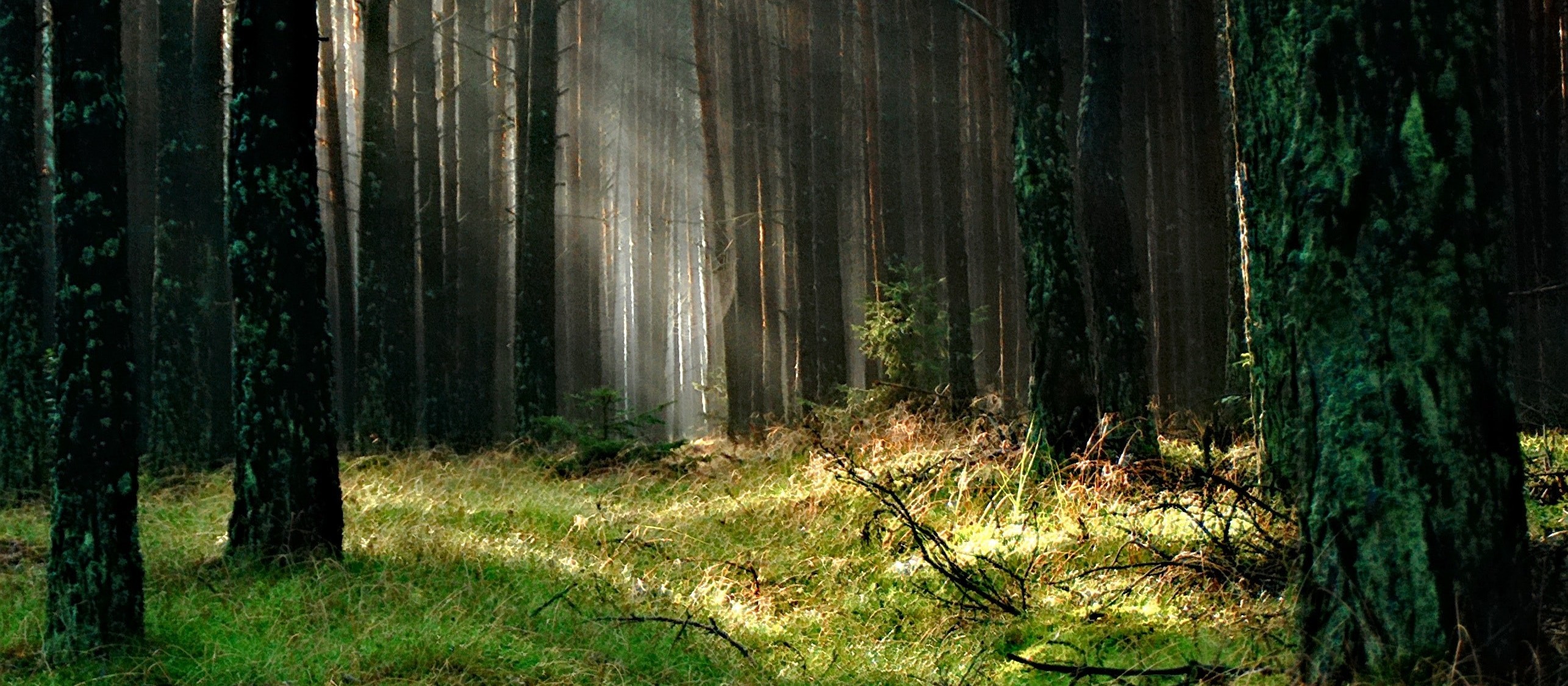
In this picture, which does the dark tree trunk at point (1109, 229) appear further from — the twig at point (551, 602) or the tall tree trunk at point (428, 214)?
the tall tree trunk at point (428, 214)

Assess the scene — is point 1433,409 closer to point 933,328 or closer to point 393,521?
point 393,521

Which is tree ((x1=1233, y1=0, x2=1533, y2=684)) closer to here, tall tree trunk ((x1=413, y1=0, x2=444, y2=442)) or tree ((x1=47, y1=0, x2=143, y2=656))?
tree ((x1=47, y1=0, x2=143, y2=656))

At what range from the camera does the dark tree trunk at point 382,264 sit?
15.8m

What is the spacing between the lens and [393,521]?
9148 mm

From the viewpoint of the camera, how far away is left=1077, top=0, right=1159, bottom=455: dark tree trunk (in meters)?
10.4

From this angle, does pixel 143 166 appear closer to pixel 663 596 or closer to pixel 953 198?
pixel 953 198

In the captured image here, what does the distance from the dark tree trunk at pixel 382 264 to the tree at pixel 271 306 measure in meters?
8.53

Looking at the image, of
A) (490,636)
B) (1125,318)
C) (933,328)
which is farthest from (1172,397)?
(490,636)

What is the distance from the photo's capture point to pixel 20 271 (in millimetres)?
11172

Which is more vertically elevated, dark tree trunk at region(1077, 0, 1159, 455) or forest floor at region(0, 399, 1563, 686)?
dark tree trunk at region(1077, 0, 1159, 455)

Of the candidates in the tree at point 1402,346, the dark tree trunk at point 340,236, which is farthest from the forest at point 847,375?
the dark tree trunk at point 340,236

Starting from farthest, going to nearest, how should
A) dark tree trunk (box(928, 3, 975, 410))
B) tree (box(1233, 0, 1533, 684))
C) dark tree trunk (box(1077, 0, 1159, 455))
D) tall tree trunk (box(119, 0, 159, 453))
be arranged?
tall tree trunk (box(119, 0, 159, 453)) → dark tree trunk (box(928, 3, 975, 410)) → dark tree trunk (box(1077, 0, 1159, 455)) → tree (box(1233, 0, 1533, 684))

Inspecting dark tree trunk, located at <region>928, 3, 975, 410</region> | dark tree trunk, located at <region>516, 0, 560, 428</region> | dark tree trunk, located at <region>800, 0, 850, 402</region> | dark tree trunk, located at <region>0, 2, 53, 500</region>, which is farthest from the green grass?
dark tree trunk, located at <region>800, 0, 850, 402</region>

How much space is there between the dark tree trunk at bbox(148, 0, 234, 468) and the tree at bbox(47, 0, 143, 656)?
326 inches
